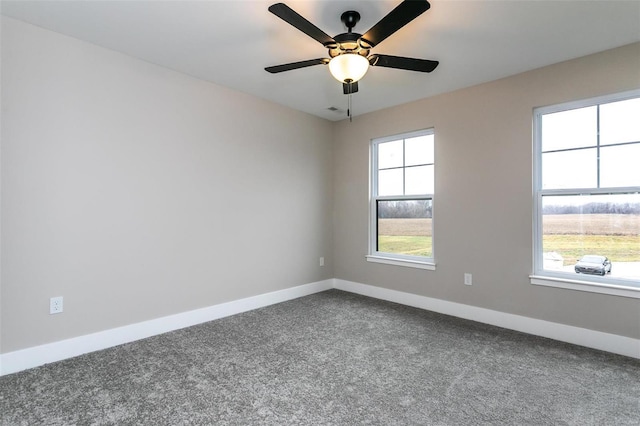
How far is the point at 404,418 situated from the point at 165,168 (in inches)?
112

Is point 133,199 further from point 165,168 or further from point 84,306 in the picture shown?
point 84,306

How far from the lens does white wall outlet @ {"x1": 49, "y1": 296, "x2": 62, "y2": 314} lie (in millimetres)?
2443

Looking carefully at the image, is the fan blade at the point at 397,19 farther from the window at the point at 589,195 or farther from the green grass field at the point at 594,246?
the green grass field at the point at 594,246

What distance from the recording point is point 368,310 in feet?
12.2

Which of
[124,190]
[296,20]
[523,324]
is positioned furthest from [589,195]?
[124,190]

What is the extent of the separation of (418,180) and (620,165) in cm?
185

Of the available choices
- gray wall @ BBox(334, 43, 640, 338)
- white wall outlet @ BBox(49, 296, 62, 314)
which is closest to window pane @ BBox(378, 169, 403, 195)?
gray wall @ BBox(334, 43, 640, 338)

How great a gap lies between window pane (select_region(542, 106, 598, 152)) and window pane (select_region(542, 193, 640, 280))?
19.6 inches

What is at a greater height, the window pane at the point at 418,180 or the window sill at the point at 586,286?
the window pane at the point at 418,180

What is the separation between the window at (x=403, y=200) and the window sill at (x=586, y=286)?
1080mm

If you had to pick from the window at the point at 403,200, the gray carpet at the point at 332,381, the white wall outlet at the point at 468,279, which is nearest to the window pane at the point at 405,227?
the window at the point at 403,200

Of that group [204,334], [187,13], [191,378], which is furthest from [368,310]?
[187,13]

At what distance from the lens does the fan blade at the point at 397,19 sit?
5.35 ft

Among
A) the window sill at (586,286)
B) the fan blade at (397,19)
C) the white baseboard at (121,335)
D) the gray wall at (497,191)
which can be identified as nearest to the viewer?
the fan blade at (397,19)
